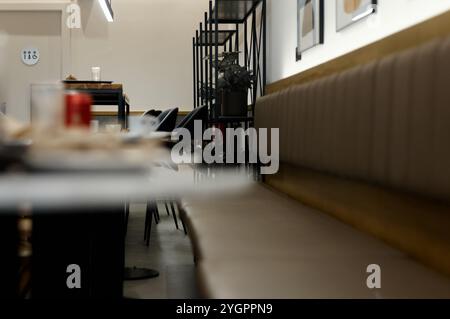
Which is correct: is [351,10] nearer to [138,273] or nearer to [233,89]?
[138,273]

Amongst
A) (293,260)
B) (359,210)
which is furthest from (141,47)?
(293,260)

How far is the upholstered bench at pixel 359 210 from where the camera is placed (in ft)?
4.77

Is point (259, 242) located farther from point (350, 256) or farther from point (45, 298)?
point (45, 298)

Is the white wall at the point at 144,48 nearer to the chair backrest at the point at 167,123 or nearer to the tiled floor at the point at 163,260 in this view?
the tiled floor at the point at 163,260

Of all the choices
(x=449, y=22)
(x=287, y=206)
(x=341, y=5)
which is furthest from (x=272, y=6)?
(x=449, y=22)

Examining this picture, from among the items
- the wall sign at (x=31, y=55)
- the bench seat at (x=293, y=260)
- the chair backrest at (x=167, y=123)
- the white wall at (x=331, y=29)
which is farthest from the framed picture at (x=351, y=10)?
the wall sign at (x=31, y=55)

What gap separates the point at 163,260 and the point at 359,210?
1.57 m

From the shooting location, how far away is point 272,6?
5336mm

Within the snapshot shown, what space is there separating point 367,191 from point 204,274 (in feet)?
3.91

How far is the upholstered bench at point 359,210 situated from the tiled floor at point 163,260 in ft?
1.46

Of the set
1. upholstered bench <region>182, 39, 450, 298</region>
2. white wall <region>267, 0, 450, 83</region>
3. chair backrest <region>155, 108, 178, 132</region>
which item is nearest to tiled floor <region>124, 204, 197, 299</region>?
upholstered bench <region>182, 39, 450, 298</region>

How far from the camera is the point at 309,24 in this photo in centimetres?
402

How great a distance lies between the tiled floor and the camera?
295cm

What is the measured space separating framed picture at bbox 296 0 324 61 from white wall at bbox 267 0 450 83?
1.9 inches
